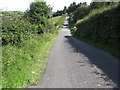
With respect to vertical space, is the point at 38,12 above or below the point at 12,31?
above

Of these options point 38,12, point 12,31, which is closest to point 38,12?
point 38,12

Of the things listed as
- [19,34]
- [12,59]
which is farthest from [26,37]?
[12,59]

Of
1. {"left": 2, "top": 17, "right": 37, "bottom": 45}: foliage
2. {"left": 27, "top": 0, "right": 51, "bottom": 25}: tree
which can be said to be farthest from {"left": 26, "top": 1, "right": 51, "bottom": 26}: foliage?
{"left": 2, "top": 17, "right": 37, "bottom": 45}: foliage

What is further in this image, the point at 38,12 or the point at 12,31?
the point at 38,12

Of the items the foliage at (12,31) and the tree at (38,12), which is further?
the tree at (38,12)

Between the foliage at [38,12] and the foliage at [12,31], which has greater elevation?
the foliage at [38,12]

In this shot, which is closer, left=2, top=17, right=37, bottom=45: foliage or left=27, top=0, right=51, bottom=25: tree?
left=2, top=17, right=37, bottom=45: foliage

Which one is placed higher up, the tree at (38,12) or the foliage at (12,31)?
the tree at (38,12)

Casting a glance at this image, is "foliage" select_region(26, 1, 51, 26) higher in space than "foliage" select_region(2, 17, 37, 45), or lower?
higher

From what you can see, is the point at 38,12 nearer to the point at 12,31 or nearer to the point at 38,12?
the point at 38,12

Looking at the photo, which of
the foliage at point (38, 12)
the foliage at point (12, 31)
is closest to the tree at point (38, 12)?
the foliage at point (38, 12)

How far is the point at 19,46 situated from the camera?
38.6 ft

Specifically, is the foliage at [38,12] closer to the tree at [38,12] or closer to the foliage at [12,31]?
the tree at [38,12]

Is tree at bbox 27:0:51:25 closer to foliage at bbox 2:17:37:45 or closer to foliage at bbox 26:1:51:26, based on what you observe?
foliage at bbox 26:1:51:26
